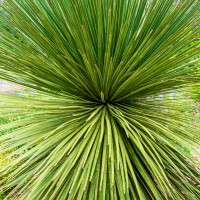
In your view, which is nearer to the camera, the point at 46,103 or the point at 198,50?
the point at 198,50

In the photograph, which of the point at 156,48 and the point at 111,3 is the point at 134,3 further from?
the point at 156,48

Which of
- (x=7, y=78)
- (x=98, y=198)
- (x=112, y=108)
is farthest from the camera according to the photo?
(x=7, y=78)

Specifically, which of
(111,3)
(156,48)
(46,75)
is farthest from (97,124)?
(111,3)

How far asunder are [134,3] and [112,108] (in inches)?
25.4

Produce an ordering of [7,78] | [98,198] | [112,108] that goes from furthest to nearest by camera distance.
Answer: [7,78], [112,108], [98,198]

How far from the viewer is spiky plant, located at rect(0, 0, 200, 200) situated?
1585mm

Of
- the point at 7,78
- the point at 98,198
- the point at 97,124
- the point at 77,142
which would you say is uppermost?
the point at 7,78

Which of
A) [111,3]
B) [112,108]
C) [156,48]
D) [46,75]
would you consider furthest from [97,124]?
[111,3]

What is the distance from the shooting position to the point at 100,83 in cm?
175

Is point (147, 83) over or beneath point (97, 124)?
over

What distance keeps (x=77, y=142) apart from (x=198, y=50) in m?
0.93

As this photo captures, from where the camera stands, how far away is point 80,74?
5.76ft

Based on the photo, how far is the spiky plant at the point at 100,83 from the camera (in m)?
1.58

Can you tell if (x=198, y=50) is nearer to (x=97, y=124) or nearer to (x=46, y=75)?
(x=97, y=124)
